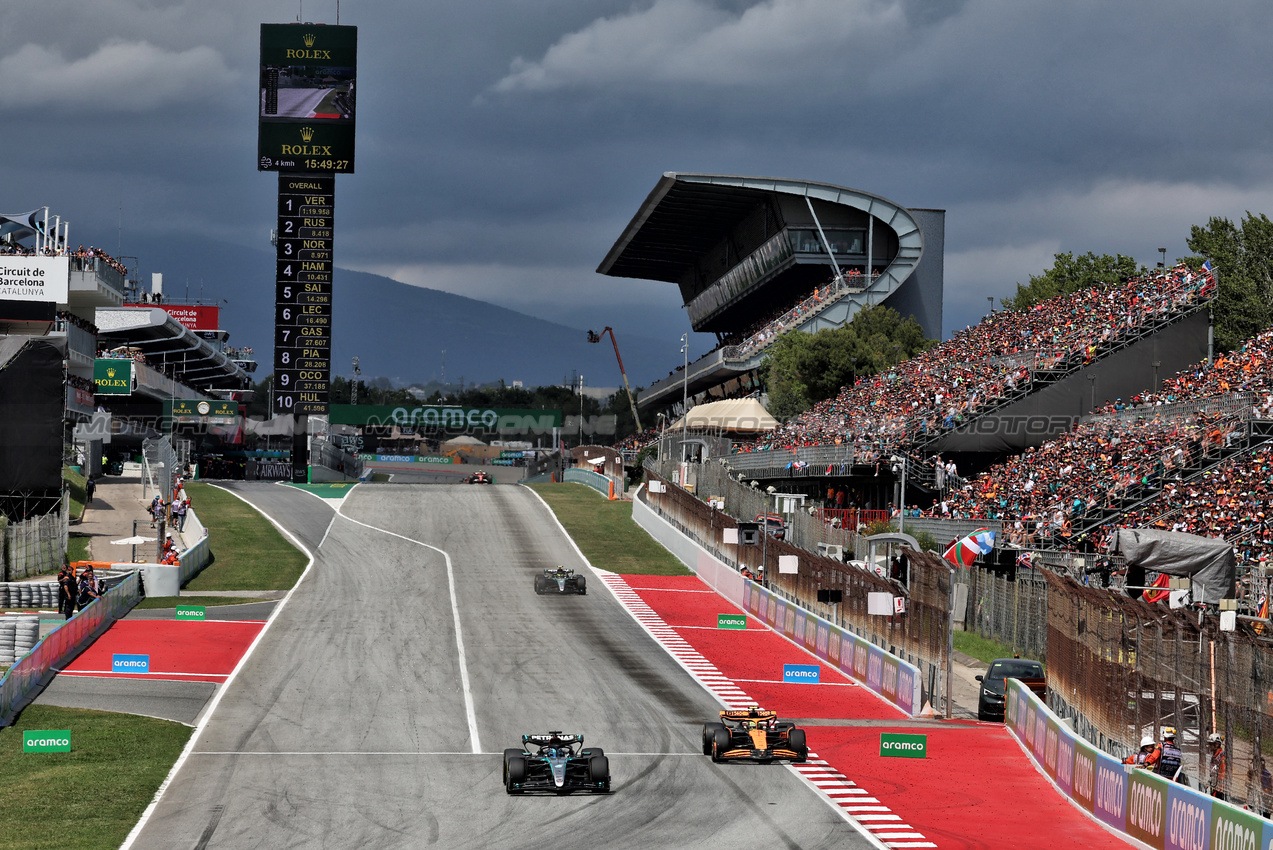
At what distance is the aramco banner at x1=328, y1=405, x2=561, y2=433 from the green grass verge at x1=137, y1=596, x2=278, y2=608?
117 metres

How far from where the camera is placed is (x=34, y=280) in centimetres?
7000

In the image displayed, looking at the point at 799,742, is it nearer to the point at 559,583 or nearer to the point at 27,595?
the point at 559,583

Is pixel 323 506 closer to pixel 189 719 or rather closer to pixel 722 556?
pixel 722 556

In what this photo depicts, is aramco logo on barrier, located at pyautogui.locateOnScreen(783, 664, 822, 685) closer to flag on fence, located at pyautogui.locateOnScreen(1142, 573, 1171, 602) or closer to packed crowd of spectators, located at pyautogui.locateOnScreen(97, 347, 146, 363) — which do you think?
flag on fence, located at pyautogui.locateOnScreen(1142, 573, 1171, 602)

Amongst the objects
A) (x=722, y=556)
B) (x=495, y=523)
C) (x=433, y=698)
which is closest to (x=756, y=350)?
(x=495, y=523)

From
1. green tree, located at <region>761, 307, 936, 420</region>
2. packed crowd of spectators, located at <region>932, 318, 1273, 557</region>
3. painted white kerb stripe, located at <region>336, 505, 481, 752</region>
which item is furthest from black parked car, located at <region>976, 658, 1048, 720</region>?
green tree, located at <region>761, 307, 936, 420</region>

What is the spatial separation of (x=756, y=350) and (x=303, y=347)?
39589 mm

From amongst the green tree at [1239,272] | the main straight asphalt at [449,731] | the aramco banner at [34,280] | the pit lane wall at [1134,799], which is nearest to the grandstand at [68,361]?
the aramco banner at [34,280]

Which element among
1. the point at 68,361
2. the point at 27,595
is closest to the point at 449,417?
the point at 68,361

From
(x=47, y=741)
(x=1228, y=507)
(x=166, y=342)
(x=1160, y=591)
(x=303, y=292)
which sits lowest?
(x=47, y=741)

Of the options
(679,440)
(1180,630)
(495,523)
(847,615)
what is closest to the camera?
(1180,630)

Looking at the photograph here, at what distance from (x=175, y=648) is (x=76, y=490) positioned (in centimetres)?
3445

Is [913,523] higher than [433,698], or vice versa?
[913,523]

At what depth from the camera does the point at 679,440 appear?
266ft
